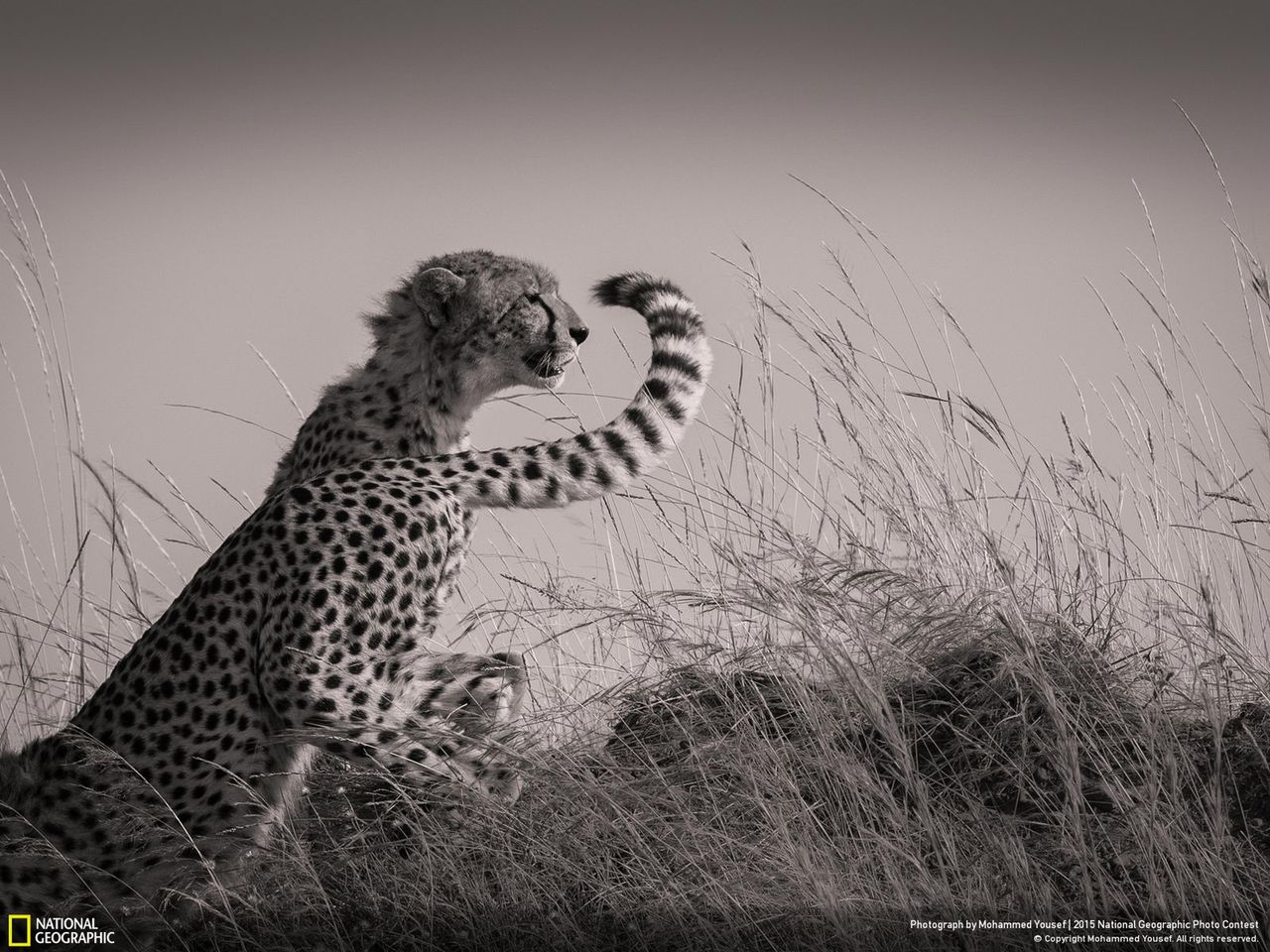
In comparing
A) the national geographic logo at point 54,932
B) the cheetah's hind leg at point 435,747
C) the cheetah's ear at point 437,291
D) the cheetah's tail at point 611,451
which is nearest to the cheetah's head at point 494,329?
the cheetah's ear at point 437,291

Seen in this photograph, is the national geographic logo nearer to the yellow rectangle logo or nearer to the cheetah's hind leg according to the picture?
the yellow rectangle logo

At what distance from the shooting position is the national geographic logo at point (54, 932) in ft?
8.86

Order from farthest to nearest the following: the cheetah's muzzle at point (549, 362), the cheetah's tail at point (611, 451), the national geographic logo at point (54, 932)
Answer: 1. the cheetah's muzzle at point (549, 362)
2. the cheetah's tail at point (611, 451)
3. the national geographic logo at point (54, 932)

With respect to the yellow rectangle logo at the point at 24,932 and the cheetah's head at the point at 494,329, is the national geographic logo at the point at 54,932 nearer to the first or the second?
the yellow rectangle logo at the point at 24,932

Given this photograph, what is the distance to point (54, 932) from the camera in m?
2.72

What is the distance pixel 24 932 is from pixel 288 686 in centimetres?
67

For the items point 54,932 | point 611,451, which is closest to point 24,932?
point 54,932

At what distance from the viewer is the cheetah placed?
9.13ft

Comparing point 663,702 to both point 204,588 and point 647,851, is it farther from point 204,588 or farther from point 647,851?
point 204,588

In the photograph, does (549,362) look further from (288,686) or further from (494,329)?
(288,686)

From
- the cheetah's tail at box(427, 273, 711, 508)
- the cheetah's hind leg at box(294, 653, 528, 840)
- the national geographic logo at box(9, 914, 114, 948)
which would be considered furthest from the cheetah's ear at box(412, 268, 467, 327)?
the national geographic logo at box(9, 914, 114, 948)

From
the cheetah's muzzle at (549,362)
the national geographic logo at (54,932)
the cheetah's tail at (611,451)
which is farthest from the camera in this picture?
the cheetah's muzzle at (549,362)

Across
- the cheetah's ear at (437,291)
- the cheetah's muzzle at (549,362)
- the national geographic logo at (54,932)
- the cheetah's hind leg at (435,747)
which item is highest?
the cheetah's ear at (437,291)

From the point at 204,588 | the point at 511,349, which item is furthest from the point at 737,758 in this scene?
the point at 511,349
